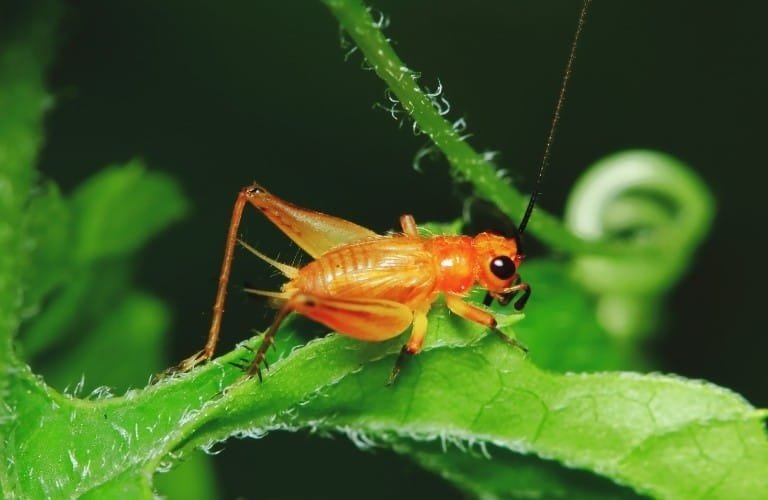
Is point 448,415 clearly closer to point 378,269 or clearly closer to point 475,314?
point 475,314

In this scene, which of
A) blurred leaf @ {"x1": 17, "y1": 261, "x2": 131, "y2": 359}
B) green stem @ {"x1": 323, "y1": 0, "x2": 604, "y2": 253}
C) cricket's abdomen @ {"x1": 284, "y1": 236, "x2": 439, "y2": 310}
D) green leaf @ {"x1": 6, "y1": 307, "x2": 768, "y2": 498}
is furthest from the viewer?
blurred leaf @ {"x1": 17, "y1": 261, "x2": 131, "y2": 359}

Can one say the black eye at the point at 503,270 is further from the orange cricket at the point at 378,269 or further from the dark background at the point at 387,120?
the dark background at the point at 387,120

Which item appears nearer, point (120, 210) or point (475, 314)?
point (475, 314)

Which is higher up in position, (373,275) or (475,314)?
(373,275)

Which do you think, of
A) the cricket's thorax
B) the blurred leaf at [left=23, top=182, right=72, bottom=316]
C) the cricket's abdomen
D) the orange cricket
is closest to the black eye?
the orange cricket

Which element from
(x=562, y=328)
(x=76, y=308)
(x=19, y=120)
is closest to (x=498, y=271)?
(x=562, y=328)

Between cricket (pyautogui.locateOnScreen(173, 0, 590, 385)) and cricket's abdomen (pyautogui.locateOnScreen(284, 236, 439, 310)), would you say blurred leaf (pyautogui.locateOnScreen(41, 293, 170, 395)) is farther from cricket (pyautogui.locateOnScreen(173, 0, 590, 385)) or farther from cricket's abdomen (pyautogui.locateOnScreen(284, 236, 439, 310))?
cricket's abdomen (pyautogui.locateOnScreen(284, 236, 439, 310))
